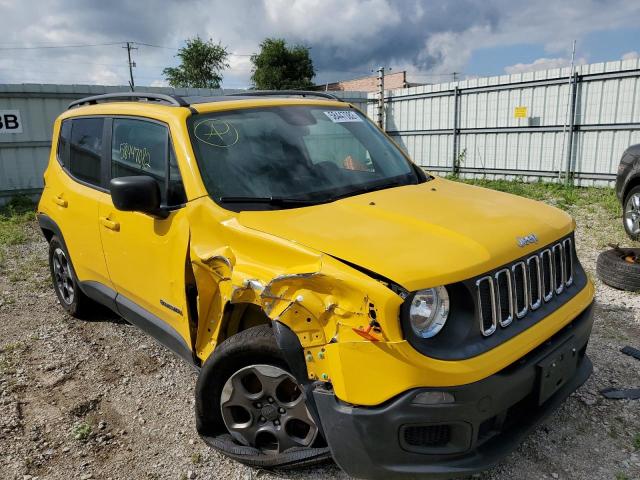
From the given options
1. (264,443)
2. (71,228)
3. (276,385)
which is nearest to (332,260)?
(276,385)

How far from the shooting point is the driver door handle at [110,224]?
134 inches

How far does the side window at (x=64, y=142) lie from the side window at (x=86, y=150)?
9cm

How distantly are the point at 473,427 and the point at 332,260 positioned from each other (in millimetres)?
876

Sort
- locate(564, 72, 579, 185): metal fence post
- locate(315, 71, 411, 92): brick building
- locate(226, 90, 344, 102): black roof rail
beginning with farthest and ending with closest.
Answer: locate(315, 71, 411, 92): brick building, locate(564, 72, 579, 185): metal fence post, locate(226, 90, 344, 102): black roof rail

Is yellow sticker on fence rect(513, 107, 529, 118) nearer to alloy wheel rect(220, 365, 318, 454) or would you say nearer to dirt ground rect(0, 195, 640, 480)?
dirt ground rect(0, 195, 640, 480)

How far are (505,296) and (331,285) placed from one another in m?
0.83

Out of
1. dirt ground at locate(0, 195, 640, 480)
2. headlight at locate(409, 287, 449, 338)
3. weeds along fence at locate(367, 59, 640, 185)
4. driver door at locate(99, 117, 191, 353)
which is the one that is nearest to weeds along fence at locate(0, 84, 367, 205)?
dirt ground at locate(0, 195, 640, 480)

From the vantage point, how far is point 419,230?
234 cm

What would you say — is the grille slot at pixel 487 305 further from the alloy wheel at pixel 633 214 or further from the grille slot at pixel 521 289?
the alloy wheel at pixel 633 214

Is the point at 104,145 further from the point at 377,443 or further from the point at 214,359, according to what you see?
the point at 377,443

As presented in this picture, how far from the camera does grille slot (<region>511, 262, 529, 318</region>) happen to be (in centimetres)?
236

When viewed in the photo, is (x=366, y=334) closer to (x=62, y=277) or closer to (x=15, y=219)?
(x=62, y=277)

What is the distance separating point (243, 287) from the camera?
2.37 meters

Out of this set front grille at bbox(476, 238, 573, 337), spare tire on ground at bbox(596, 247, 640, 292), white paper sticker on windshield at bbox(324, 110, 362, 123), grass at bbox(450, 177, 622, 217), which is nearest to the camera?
front grille at bbox(476, 238, 573, 337)
